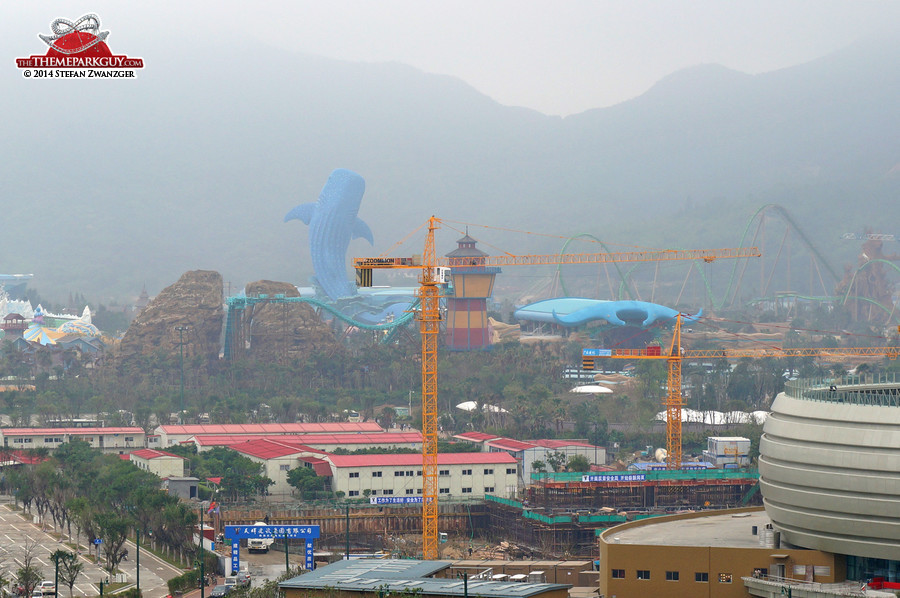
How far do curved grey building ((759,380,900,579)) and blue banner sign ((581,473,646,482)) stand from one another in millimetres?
43194

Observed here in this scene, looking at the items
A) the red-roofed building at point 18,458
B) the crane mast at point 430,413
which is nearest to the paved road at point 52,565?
the crane mast at point 430,413

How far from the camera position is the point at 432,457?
107 m

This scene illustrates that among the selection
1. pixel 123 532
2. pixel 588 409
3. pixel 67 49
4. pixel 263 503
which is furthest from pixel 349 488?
pixel 588 409

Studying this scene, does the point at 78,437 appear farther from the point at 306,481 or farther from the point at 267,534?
the point at 267,534

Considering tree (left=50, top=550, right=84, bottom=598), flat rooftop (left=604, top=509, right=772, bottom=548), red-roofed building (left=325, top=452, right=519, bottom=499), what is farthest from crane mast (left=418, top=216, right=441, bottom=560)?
flat rooftop (left=604, top=509, right=772, bottom=548)

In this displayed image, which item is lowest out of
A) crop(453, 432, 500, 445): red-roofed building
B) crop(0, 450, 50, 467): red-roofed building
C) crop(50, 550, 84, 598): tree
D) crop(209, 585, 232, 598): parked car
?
crop(209, 585, 232, 598): parked car

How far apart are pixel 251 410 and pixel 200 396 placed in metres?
16.4

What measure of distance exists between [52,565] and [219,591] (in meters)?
13.9

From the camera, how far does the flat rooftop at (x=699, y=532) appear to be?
67.7 meters

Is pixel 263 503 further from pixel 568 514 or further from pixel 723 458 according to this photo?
pixel 723 458

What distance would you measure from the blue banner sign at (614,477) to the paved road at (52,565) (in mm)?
32272

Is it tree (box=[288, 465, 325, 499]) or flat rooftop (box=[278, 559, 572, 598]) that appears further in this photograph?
tree (box=[288, 465, 325, 499])

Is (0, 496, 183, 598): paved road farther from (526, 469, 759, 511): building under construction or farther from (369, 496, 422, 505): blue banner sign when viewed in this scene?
(526, 469, 759, 511): building under construction

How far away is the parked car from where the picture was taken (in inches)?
2990
